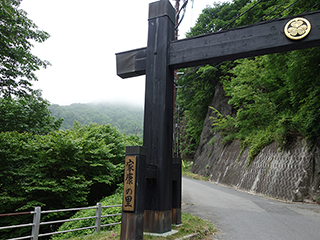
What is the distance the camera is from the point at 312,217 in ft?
26.2

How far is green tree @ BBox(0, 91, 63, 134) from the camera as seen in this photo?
58.9 feet

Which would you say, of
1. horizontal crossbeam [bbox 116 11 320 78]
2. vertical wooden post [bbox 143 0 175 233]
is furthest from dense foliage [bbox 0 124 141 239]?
horizontal crossbeam [bbox 116 11 320 78]

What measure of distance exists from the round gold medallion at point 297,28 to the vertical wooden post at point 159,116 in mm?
2519

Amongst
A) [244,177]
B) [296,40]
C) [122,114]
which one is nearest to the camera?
[296,40]

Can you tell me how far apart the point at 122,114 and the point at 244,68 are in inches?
3891

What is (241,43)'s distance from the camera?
504 cm

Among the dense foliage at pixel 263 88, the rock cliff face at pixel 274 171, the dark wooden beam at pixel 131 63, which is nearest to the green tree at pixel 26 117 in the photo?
the dense foliage at pixel 263 88

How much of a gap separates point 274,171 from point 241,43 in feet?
35.9

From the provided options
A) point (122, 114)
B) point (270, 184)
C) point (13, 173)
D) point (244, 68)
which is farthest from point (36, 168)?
point (122, 114)

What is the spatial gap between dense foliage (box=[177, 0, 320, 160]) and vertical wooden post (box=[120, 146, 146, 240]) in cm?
582

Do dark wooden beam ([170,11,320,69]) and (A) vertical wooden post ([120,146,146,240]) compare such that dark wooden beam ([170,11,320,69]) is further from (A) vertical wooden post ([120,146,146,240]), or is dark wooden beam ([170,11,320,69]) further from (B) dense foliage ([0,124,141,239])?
(B) dense foliage ([0,124,141,239])

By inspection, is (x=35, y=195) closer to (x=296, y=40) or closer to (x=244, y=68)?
(x=296, y=40)

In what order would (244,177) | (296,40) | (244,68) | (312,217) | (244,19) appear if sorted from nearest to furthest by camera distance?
(296,40)
(312,217)
(244,177)
(244,68)
(244,19)

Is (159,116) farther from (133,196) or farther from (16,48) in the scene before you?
(16,48)
